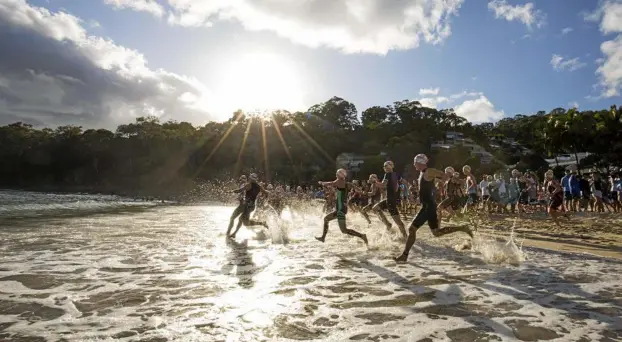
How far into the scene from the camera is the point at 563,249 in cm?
1008

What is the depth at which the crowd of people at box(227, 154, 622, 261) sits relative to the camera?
857 centimetres

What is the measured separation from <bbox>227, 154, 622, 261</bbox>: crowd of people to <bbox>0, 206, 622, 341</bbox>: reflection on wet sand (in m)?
1.22

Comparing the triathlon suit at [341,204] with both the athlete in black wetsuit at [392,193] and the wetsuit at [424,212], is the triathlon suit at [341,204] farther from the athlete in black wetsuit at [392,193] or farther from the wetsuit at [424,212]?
the wetsuit at [424,212]

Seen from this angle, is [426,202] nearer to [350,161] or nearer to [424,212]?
[424,212]

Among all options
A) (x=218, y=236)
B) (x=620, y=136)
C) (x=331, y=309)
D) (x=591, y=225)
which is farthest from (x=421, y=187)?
(x=620, y=136)

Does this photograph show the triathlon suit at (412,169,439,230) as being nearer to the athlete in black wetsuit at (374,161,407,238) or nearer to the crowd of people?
the crowd of people

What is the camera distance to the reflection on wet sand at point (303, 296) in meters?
4.50

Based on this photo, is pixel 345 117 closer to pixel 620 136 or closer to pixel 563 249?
pixel 620 136

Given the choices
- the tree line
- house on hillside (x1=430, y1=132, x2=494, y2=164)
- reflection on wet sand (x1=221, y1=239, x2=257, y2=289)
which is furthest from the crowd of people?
house on hillside (x1=430, y1=132, x2=494, y2=164)

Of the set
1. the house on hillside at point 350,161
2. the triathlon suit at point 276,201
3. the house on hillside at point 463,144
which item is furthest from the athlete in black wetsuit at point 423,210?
the house on hillside at point 463,144

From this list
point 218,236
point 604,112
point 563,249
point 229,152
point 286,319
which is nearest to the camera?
point 286,319

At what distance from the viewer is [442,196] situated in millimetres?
18250

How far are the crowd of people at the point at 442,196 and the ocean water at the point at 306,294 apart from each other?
1.14m

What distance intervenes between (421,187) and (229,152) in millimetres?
85758
